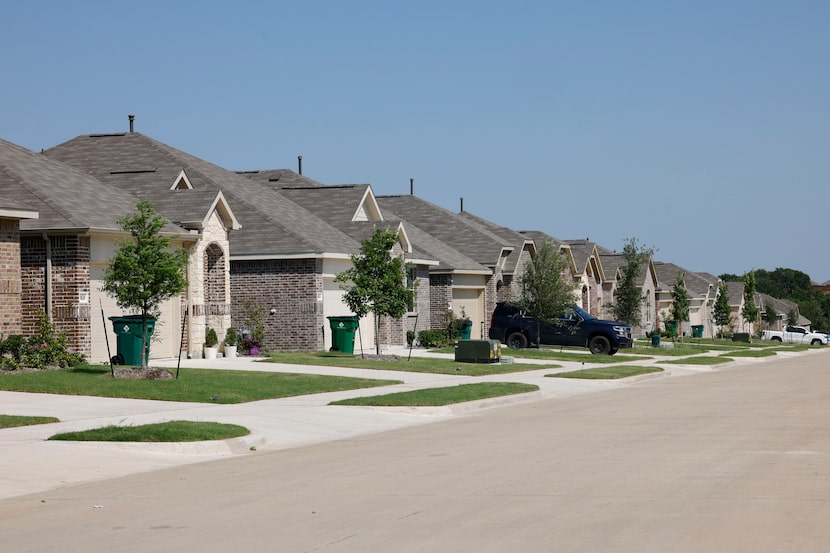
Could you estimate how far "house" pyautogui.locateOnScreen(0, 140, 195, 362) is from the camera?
2880cm

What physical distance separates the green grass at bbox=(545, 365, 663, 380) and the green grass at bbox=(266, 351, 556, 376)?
6.46ft

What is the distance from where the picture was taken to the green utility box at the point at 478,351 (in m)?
37.3

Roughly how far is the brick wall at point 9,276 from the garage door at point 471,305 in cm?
2774

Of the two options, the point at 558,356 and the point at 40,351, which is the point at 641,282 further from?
the point at 40,351

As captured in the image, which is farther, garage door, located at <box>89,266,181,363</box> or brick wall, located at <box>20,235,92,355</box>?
garage door, located at <box>89,266,181,363</box>

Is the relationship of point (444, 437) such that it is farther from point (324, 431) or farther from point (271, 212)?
point (271, 212)

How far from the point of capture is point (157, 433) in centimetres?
1658

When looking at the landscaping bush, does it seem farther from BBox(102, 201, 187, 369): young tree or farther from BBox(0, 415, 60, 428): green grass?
BBox(0, 415, 60, 428): green grass

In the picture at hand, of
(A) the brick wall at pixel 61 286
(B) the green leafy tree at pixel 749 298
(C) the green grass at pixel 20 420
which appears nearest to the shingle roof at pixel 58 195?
(A) the brick wall at pixel 61 286

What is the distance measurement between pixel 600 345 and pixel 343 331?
1385 centimetres

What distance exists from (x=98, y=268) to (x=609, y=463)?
19651mm

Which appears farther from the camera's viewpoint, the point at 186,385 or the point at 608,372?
the point at 608,372

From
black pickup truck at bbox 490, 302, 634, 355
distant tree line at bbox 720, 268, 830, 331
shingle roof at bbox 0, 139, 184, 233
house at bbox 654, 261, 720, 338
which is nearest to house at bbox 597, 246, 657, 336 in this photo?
house at bbox 654, 261, 720, 338

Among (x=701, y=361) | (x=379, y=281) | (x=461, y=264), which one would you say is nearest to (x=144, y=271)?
(x=379, y=281)
